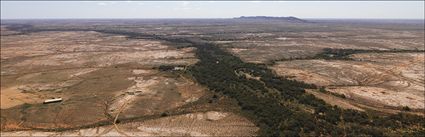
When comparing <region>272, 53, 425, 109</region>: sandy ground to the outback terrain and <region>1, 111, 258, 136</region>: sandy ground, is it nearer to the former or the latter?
the outback terrain

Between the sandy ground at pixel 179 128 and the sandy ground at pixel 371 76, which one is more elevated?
the sandy ground at pixel 371 76

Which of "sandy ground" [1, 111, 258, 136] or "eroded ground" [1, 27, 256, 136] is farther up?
"eroded ground" [1, 27, 256, 136]

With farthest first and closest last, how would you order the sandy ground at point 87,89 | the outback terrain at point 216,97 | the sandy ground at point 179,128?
the sandy ground at point 87,89 < the outback terrain at point 216,97 < the sandy ground at point 179,128

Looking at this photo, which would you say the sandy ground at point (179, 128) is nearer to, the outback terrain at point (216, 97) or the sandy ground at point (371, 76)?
the outback terrain at point (216, 97)

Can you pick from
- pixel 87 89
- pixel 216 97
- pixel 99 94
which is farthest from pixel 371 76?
pixel 87 89

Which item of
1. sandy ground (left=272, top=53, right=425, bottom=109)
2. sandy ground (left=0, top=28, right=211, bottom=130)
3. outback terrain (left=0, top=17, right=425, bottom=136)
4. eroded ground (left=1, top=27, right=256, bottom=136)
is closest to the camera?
outback terrain (left=0, top=17, right=425, bottom=136)

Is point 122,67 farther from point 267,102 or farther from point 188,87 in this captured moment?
point 267,102

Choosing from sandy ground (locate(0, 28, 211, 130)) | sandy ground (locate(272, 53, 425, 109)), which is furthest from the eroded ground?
sandy ground (locate(272, 53, 425, 109))

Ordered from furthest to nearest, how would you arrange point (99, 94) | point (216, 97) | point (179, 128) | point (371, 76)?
point (371, 76), point (99, 94), point (216, 97), point (179, 128)

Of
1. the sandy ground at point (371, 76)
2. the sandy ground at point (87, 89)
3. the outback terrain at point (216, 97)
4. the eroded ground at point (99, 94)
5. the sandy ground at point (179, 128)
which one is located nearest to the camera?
the sandy ground at point (179, 128)

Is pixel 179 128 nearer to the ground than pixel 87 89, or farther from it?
nearer to the ground

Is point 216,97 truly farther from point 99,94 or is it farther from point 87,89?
point 87,89

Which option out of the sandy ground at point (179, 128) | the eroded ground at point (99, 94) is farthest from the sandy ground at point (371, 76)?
the eroded ground at point (99, 94)
